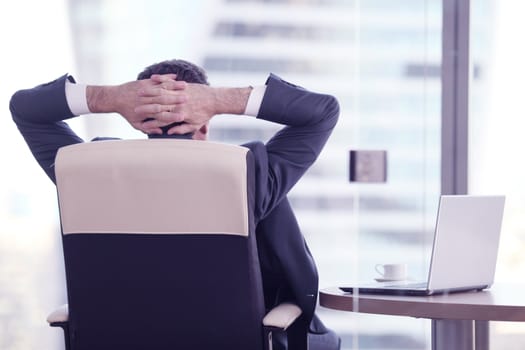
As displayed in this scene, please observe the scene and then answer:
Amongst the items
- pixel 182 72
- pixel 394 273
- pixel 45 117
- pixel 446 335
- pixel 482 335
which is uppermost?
pixel 182 72

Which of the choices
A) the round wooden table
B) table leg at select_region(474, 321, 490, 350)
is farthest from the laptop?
table leg at select_region(474, 321, 490, 350)

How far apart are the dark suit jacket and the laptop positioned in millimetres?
171

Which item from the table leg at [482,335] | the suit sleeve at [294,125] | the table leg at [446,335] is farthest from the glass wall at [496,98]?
the suit sleeve at [294,125]

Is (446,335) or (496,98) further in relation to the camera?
(496,98)

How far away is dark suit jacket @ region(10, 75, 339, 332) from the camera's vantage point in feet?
6.37

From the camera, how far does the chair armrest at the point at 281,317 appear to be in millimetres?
1710

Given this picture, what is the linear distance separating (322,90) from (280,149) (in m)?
1.08

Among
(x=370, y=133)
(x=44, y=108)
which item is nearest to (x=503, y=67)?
(x=370, y=133)

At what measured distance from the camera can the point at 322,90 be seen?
3.03 metres

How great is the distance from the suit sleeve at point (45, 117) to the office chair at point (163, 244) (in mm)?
394

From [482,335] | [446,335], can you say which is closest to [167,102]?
[482,335]

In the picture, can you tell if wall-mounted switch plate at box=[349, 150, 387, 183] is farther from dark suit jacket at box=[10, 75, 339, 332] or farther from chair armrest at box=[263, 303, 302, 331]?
chair armrest at box=[263, 303, 302, 331]

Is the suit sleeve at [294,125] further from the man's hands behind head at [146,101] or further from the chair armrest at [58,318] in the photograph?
the chair armrest at [58,318]

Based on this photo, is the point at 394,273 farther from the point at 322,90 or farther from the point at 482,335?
the point at 322,90
